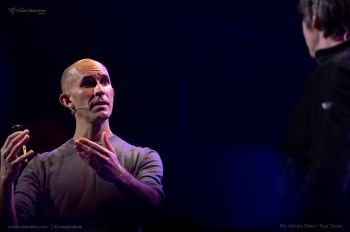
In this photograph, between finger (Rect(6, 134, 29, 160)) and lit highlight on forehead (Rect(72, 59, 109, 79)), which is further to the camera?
lit highlight on forehead (Rect(72, 59, 109, 79))

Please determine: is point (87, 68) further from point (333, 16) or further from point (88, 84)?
point (333, 16)

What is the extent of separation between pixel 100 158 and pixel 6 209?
625 millimetres

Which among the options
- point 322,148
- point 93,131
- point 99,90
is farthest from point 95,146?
point 322,148

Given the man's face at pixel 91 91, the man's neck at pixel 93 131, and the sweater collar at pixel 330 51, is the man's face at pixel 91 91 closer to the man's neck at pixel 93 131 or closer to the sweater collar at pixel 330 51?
the man's neck at pixel 93 131

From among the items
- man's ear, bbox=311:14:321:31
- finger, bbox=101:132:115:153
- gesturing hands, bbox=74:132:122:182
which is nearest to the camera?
man's ear, bbox=311:14:321:31

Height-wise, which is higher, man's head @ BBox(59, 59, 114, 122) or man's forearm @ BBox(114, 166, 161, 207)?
man's head @ BBox(59, 59, 114, 122)

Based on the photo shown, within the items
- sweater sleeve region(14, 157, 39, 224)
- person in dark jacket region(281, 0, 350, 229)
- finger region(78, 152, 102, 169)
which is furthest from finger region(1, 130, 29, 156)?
person in dark jacket region(281, 0, 350, 229)

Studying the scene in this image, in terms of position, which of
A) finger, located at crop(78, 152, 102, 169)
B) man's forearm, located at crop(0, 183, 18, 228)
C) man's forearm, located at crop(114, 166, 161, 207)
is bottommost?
man's forearm, located at crop(0, 183, 18, 228)

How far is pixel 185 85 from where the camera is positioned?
10.3 feet

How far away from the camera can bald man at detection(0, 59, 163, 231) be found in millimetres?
2838

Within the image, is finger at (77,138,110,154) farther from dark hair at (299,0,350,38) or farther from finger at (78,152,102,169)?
dark hair at (299,0,350,38)

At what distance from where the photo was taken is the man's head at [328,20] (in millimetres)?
1678

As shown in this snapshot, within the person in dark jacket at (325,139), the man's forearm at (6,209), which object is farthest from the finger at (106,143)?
the person in dark jacket at (325,139)

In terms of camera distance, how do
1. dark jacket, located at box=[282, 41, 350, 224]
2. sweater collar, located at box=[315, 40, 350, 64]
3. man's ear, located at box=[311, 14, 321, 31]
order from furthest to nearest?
1. man's ear, located at box=[311, 14, 321, 31]
2. sweater collar, located at box=[315, 40, 350, 64]
3. dark jacket, located at box=[282, 41, 350, 224]
